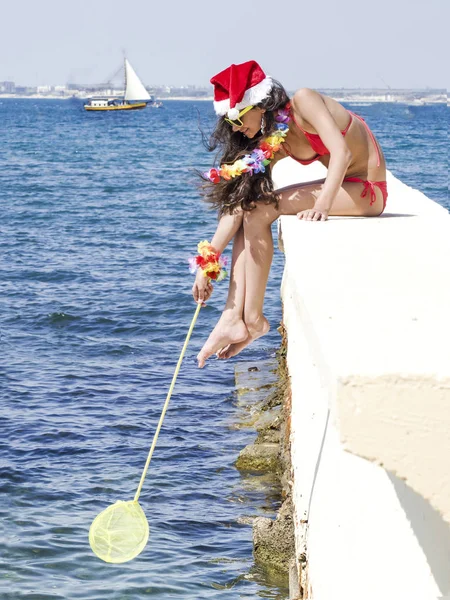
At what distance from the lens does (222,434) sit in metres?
9.52

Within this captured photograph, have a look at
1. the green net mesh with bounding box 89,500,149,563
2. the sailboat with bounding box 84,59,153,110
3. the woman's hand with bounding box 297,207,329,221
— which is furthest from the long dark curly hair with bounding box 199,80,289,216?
the sailboat with bounding box 84,59,153,110

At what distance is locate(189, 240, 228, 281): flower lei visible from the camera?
4.77m

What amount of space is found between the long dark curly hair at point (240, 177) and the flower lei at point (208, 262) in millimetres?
205

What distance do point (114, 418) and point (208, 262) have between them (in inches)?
208

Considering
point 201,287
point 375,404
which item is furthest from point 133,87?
point 375,404

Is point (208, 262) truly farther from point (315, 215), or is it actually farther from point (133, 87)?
point (133, 87)

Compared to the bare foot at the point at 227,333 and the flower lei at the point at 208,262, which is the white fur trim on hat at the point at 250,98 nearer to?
the flower lei at the point at 208,262

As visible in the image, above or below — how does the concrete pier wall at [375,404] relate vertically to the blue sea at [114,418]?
above

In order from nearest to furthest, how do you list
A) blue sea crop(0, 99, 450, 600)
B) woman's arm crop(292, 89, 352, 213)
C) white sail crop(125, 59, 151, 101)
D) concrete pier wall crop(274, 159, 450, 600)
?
concrete pier wall crop(274, 159, 450, 600)
woman's arm crop(292, 89, 352, 213)
blue sea crop(0, 99, 450, 600)
white sail crop(125, 59, 151, 101)

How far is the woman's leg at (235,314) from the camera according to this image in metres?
4.69

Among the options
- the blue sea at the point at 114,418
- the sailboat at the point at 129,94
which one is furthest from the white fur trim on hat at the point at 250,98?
the sailboat at the point at 129,94

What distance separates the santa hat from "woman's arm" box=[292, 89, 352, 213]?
0.22 meters

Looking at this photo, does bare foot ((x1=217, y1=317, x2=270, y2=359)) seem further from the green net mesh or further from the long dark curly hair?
the green net mesh

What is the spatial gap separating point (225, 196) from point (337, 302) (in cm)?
200
